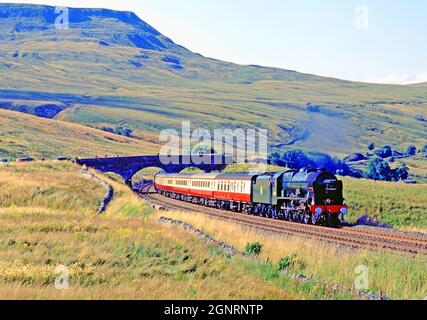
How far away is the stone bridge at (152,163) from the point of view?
94750 millimetres

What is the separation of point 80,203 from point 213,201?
1697 centimetres

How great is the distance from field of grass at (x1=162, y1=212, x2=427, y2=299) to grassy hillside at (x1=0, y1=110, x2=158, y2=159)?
305 ft

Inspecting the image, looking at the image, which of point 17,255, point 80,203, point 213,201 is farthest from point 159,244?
point 213,201

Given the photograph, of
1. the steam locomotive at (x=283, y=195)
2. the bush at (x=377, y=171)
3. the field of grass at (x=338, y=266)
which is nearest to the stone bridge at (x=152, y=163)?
the bush at (x=377, y=171)

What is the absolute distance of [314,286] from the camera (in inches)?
616

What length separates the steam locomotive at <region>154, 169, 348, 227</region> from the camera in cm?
3691

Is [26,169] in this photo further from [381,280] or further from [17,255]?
[381,280]

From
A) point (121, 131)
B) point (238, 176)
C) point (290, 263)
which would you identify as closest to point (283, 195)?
Result: point (238, 176)

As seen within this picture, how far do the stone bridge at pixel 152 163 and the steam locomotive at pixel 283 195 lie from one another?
114ft

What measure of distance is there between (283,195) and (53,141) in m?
101

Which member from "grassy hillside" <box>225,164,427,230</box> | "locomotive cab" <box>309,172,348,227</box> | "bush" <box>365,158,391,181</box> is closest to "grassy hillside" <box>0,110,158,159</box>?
"bush" <box>365,158,391,181</box>

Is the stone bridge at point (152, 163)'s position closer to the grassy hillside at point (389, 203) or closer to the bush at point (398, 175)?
the bush at point (398, 175)

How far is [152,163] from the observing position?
105062mm

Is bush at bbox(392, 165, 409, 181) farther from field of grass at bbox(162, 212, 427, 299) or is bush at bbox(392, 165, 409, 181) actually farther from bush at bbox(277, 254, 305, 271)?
bush at bbox(277, 254, 305, 271)
